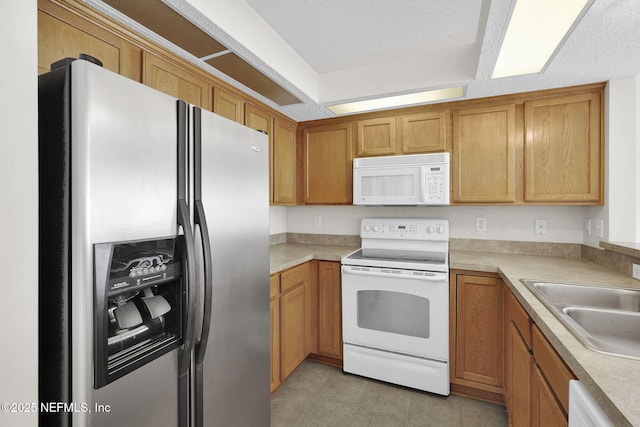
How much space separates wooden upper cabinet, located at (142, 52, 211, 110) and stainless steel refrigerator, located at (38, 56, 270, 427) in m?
0.62

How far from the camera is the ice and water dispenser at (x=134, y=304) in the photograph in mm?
819

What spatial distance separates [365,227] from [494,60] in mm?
1599

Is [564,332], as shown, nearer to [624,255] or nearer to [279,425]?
[624,255]

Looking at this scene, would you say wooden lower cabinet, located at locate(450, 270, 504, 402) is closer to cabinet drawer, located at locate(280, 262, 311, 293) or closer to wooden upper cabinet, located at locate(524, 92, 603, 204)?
wooden upper cabinet, located at locate(524, 92, 603, 204)

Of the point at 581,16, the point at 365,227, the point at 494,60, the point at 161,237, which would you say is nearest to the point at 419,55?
the point at 494,60

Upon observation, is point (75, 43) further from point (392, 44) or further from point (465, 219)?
point (465, 219)

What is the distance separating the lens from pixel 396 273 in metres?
2.17

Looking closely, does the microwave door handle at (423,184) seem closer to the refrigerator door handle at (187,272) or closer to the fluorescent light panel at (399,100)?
the fluorescent light panel at (399,100)

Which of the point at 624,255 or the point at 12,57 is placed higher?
the point at 12,57

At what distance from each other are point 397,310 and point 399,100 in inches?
65.4

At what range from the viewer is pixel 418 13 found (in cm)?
174

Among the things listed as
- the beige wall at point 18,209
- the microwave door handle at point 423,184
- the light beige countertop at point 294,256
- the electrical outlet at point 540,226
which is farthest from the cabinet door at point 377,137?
the beige wall at point 18,209

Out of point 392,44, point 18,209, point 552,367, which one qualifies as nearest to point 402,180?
point 392,44

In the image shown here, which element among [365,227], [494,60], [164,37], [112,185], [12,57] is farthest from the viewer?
[365,227]
